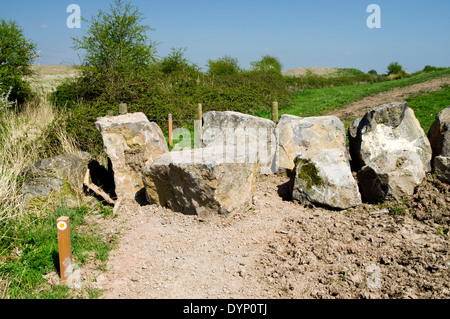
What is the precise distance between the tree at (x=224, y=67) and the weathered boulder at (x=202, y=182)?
67.5ft

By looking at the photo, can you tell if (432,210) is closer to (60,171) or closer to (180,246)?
(180,246)

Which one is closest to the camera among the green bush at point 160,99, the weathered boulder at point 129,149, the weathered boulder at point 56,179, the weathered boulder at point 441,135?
the weathered boulder at point 56,179

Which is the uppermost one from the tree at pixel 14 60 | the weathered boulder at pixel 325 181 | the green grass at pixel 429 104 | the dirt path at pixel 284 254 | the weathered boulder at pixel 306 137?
the tree at pixel 14 60

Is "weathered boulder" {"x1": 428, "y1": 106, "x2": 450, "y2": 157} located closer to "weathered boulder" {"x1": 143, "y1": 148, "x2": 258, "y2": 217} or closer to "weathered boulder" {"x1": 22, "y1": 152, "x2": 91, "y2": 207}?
"weathered boulder" {"x1": 143, "y1": 148, "x2": 258, "y2": 217}

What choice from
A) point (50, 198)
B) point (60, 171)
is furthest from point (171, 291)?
point (60, 171)

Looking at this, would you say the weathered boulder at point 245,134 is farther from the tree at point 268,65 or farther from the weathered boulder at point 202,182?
the tree at point 268,65

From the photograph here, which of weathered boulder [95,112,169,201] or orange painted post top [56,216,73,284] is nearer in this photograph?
orange painted post top [56,216,73,284]

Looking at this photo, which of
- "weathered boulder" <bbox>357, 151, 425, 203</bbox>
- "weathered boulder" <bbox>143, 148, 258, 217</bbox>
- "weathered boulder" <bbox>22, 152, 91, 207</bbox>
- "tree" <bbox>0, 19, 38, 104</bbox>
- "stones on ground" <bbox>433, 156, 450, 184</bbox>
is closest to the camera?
"weathered boulder" <bbox>143, 148, 258, 217</bbox>

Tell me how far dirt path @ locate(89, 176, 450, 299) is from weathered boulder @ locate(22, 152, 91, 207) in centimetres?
120

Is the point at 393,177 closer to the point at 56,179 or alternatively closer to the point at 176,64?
the point at 56,179

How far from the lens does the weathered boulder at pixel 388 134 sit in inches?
251

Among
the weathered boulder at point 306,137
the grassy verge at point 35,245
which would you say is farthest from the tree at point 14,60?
the weathered boulder at point 306,137

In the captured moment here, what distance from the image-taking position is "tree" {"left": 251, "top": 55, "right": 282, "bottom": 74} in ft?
92.7


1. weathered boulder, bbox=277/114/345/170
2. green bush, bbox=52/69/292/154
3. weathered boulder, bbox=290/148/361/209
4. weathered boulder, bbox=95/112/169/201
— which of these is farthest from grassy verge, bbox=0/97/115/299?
weathered boulder, bbox=277/114/345/170
